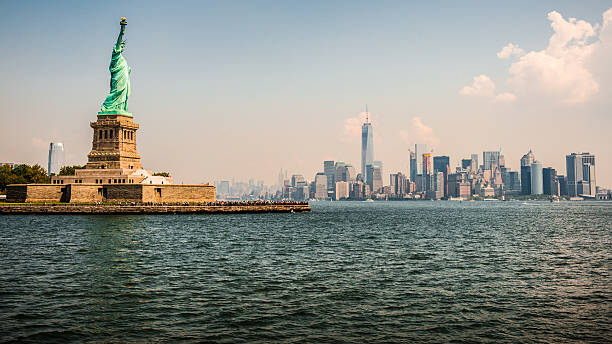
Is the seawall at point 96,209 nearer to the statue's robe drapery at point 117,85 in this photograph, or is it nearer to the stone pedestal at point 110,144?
the stone pedestal at point 110,144

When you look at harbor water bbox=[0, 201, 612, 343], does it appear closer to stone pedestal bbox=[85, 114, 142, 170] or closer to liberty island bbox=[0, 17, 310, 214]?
liberty island bbox=[0, 17, 310, 214]

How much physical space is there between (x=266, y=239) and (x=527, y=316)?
114ft

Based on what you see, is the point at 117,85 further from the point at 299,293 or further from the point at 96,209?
the point at 299,293

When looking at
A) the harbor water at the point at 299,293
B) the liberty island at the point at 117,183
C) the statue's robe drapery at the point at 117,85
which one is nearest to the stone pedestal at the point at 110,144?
the liberty island at the point at 117,183

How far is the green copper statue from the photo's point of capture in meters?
106

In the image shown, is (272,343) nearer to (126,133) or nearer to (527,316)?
(527,316)

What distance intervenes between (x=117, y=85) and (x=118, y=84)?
31 centimetres

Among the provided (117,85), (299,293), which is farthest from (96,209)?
(299,293)

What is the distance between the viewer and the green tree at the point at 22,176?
11606cm

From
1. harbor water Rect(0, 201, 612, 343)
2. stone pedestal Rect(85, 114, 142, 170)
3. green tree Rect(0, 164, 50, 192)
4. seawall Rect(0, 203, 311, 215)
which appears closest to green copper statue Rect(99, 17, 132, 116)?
stone pedestal Rect(85, 114, 142, 170)

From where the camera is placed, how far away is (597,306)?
922 inches

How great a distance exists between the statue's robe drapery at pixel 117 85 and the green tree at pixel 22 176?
2971cm

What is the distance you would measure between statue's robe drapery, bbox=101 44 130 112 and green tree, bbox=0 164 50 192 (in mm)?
29709

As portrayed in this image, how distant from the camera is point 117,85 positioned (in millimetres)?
106688
